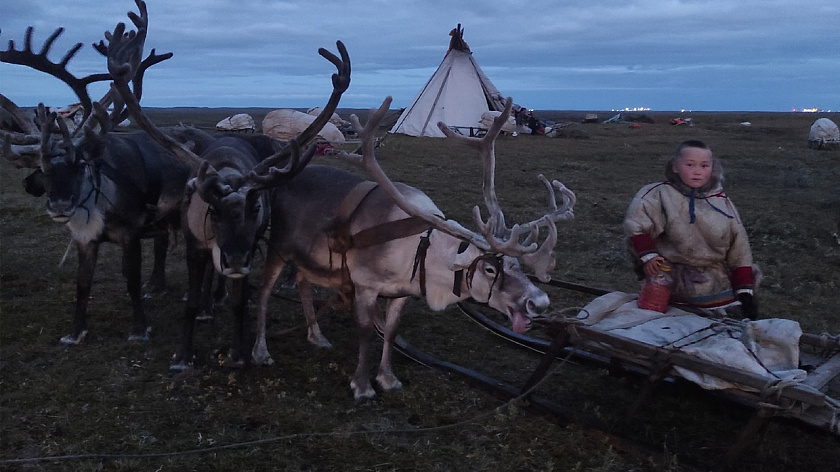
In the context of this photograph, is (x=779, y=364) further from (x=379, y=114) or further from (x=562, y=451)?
(x=379, y=114)

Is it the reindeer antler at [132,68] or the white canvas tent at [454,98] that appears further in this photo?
the white canvas tent at [454,98]

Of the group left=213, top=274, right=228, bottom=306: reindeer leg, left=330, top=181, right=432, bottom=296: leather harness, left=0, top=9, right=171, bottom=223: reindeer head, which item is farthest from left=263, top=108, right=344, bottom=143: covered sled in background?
left=330, top=181, right=432, bottom=296: leather harness

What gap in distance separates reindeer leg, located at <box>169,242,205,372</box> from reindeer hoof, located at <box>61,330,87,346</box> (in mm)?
980

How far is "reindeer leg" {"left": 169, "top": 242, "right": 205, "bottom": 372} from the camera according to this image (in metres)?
5.04

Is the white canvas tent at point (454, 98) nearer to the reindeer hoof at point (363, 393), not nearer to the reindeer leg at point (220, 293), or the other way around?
the reindeer leg at point (220, 293)

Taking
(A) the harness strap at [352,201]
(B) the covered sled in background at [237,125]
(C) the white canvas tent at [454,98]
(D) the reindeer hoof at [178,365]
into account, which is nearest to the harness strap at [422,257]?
(A) the harness strap at [352,201]

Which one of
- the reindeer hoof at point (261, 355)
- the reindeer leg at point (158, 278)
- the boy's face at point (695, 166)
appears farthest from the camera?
the reindeer leg at point (158, 278)

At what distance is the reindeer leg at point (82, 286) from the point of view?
5309 millimetres

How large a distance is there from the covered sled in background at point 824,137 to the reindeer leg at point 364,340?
77.1 ft

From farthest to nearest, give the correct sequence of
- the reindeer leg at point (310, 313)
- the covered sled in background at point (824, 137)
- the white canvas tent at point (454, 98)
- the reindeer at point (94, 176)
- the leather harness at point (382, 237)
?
the white canvas tent at point (454, 98) < the covered sled in background at point (824, 137) < the reindeer leg at point (310, 313) < the reindeer at point (94, 176) < the leather harness at point (382, 237)

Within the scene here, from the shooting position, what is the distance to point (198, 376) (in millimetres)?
4977

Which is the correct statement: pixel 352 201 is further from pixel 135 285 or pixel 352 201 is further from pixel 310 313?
pixel 135 285

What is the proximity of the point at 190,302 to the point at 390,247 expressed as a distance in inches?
67.5

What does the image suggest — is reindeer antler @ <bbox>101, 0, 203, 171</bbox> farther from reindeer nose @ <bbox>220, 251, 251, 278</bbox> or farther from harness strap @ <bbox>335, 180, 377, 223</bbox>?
harness strap @ <bbox>335, 180, 377, 223</bbox>
